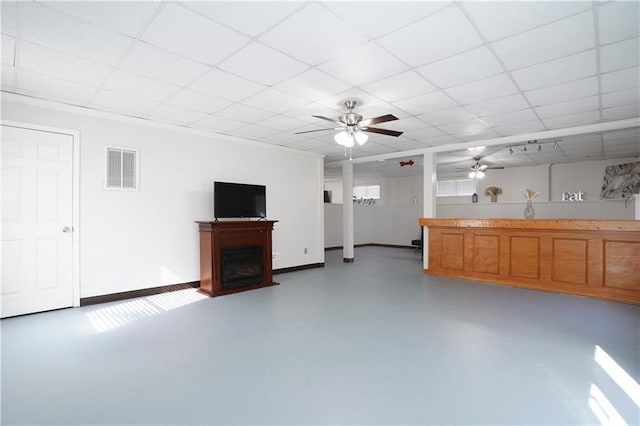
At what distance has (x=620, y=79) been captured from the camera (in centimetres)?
344

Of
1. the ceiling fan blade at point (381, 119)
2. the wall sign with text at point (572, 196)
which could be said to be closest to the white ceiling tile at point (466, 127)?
the ceiling fan blade at point (381, 119)

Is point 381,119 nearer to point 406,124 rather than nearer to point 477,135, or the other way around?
point 406,124

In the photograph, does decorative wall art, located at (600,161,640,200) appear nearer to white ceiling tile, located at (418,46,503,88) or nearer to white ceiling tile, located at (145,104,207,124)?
white ceiling tile, located at (418,46,503,88)

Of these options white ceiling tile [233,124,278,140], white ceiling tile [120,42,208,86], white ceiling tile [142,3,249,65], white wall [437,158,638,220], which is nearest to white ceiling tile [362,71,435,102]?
white ceiling tile [142,3,249,65]

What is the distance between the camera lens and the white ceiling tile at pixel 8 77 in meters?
3.18

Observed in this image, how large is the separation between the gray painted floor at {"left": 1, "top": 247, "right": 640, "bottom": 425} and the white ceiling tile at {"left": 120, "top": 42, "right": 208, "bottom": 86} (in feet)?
8.71

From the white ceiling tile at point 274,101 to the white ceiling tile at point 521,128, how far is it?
11.3 feet

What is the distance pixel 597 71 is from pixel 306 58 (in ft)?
9.50

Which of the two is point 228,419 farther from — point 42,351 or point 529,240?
point 529,240

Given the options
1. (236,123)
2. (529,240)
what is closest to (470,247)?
(529,240)

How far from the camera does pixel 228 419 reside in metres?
1.99

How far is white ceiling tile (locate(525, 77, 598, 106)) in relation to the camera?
3.53 meters

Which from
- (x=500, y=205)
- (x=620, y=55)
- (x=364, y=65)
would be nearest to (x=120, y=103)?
(x=364, y=65)

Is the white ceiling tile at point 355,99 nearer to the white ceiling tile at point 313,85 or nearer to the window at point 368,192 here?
the white ceiling tile at point 313,85
